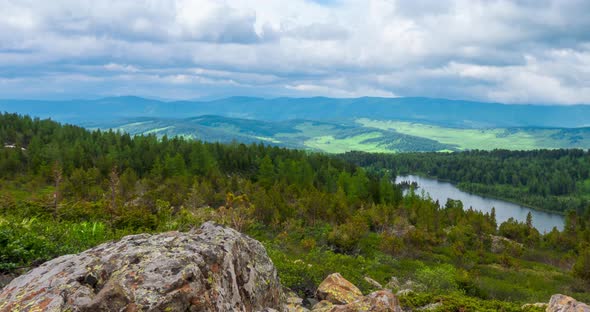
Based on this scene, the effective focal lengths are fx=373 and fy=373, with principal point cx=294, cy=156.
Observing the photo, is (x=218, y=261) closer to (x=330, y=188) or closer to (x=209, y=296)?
(x=209, y=296)

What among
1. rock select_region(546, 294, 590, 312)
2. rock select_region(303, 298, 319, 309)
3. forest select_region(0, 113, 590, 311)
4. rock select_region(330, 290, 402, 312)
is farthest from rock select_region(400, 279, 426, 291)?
rock select_region(330, 290, 402, 312)

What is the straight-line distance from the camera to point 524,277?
5175 centimetres

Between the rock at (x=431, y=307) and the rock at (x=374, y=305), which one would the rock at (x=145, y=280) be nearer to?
the rock at (x=374, y=305)

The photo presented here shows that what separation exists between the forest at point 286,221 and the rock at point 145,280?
6.74 meters

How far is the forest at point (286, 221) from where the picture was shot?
21484 mm

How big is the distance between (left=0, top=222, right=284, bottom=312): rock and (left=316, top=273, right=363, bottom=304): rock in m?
7.35

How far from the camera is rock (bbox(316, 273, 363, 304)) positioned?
17.5 meters

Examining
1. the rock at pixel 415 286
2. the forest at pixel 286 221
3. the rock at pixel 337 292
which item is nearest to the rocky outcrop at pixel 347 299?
the rock at pixel 337 292

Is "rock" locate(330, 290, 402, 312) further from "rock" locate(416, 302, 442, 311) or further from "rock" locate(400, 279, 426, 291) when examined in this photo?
"rock" locate(400, 279, 426, 291)

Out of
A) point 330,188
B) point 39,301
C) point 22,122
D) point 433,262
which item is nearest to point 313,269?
point 39,301

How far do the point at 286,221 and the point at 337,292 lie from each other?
49.5 metres

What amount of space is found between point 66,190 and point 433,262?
7174cm

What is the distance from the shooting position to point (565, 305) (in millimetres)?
14383

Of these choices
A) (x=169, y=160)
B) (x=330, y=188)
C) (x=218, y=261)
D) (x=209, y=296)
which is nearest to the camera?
(x=209, y=296)
